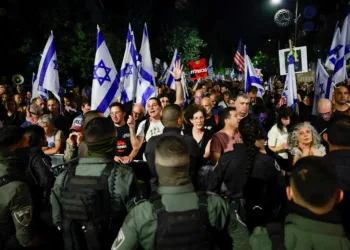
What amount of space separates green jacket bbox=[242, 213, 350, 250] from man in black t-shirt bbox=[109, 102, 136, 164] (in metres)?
3.49

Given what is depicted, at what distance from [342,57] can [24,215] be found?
26.4ft

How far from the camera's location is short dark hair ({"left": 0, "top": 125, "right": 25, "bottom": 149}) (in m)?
3.09

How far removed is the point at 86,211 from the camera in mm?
2840

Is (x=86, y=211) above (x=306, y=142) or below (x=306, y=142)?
below

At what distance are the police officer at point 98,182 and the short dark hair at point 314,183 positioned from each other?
134 centimetres

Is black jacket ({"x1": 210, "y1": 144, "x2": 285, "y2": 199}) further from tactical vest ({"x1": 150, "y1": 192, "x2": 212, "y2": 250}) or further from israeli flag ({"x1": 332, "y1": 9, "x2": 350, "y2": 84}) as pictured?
A: israeli flag ({"x1": 332, "y1": 9, "x2": 350, "y2": 84})

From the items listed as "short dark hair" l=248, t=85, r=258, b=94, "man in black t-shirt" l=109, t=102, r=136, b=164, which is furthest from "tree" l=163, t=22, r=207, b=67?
"man in black t-shirt" l=109, t=102, r=136, b=164

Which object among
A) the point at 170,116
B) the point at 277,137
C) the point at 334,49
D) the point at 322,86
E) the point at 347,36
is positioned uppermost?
the point at 347,36

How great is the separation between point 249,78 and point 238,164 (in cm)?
633

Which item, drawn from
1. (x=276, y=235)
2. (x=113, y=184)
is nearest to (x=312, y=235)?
(x=276, y=235)

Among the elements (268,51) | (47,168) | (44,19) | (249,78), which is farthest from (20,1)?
(268,51)

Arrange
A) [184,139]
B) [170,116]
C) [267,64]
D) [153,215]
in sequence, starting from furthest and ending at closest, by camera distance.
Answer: [267,64]
[170,116]
[184,139]
[153,215]

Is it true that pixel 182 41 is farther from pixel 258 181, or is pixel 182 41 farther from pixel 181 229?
pixel 181 229

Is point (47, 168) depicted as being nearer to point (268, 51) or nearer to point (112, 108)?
point (112, 108)
